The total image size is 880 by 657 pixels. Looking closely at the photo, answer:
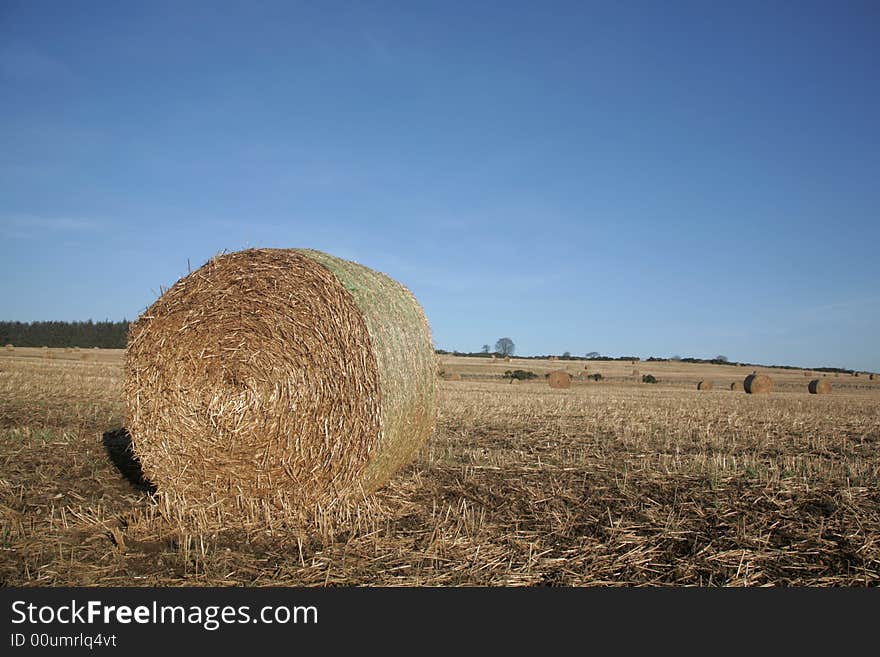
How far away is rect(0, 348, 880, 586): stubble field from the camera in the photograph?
466 cm

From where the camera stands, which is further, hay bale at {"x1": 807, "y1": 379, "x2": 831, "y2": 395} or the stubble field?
hay bale at {"x1": 807, "y1": 379, "x2": 831, "y2": 395}

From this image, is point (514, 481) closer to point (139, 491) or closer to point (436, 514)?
point (436, 514)

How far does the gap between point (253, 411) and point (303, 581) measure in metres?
2.17

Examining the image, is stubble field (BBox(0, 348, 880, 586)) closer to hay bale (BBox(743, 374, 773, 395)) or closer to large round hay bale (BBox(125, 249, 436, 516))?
large round hay bale (BBox(125, 249, 436, 516))

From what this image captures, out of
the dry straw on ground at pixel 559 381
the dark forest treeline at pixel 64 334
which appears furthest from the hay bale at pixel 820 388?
the dark forest treeline at pixel 64 334

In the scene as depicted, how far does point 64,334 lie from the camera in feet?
270

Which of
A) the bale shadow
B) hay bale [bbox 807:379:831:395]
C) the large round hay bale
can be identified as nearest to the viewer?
the large round hay bale

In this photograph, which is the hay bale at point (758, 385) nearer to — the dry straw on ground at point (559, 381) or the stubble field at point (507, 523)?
the dry straw on ground at point (559, 381)

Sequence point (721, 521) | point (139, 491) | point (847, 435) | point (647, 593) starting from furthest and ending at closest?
point (847, 435), point (139, 491), point (721, 521), point (647, 593)

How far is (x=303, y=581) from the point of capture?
176 inches

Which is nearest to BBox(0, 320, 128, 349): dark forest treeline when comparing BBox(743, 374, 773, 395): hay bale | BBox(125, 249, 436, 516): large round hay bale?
BBox(743, 374, 773, 395): hay bale

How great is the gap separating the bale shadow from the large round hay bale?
63 cm

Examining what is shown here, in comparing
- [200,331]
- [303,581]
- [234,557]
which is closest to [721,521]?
[303,581]

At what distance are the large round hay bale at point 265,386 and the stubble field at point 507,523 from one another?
479 millimetres
